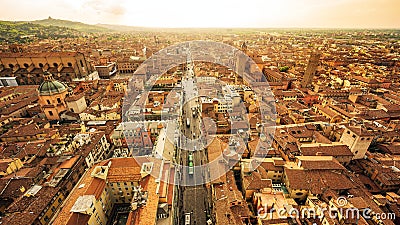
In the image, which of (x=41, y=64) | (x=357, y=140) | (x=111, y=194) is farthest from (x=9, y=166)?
(x=41, y=64)

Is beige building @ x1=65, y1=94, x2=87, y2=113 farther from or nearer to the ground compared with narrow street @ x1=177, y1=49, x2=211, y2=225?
farther from the ground

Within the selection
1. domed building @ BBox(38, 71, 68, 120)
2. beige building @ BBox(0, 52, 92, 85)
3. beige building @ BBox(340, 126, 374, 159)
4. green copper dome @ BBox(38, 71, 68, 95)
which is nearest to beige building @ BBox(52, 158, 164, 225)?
domed building @ BBox(38, 71, 68, 120)

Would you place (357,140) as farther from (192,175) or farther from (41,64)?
(41,64)

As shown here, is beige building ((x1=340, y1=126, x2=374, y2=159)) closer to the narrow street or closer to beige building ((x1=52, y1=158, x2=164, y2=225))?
the narrow street

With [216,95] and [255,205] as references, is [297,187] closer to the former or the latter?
[255,205]

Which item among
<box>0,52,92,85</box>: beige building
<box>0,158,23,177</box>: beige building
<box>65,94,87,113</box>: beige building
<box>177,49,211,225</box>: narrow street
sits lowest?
<box>177,49,211,225</box>: narrow street

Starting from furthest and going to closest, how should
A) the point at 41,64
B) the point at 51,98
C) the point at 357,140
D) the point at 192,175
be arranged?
1. the point at 41,64
2. the point at 51,98
3. the point at 192,175
4. the point at 357,140

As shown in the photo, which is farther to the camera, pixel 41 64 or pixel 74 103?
pixel 41 64

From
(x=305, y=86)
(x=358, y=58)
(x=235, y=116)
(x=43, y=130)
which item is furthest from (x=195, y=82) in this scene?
(x=358, y=58)
